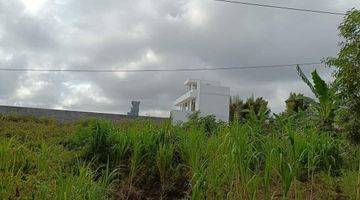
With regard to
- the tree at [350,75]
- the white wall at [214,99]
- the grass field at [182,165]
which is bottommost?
the grass field at [182,165]

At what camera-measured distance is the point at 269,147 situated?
5188mm

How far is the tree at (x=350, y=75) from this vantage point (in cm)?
574

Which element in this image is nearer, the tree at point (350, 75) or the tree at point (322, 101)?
the tree at point (350, 75)

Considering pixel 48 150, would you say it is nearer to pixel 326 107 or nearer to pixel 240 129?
pixel 240 129

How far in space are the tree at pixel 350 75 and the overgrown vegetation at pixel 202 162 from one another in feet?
0.04

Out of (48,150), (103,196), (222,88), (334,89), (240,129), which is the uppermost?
(222,88)

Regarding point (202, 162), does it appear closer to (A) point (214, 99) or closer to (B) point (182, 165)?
(B) point (182, 165)

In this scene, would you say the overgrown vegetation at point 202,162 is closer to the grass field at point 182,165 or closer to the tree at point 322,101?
the grass field at point 182,165

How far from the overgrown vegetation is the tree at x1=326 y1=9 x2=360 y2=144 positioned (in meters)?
0.01

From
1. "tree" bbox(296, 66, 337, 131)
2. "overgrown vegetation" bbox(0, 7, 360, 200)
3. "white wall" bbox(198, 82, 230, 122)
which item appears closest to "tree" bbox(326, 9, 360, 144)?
"overgrown vegetation" bbox(0, 7, 360, 200)

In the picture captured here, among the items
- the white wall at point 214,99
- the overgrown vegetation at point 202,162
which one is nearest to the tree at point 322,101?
the overgrown vegetation at point 202,162

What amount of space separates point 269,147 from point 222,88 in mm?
27922

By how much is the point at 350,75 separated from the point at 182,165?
7.90 feet

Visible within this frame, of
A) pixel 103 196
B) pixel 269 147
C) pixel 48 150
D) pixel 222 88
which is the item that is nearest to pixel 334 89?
pixel 269 147
